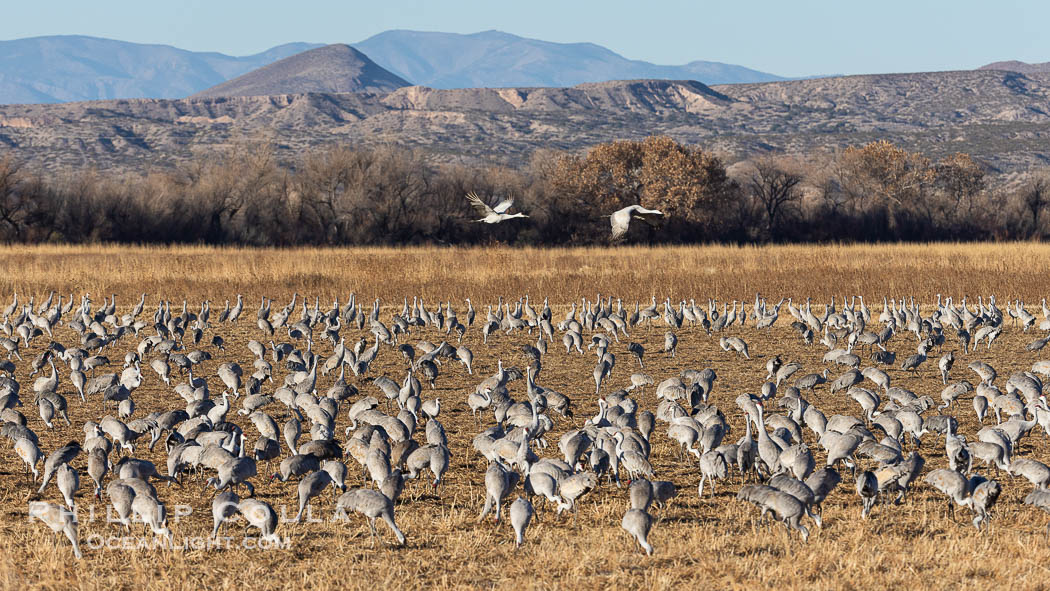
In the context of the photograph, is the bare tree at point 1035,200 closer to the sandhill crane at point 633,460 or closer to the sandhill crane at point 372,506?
the sandhill crane at point 633,460

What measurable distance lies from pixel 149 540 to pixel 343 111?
152204 millimetres

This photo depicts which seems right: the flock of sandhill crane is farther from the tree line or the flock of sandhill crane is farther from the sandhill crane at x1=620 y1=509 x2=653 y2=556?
the tree line

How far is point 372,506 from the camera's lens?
25.0 ft

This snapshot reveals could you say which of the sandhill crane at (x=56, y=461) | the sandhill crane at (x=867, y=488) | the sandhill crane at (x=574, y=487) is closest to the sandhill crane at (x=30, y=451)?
the sandhill crane at (x=56, y=461)

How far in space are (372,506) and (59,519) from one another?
6.73ft

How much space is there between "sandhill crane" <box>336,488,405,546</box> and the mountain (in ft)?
256

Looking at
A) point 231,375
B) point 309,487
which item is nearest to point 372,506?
point 309,487

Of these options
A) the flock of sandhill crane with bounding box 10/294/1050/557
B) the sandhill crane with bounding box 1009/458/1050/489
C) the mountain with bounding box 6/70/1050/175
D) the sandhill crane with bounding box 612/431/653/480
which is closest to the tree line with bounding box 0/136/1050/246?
the flock of sandhill crane with bounding box 10/294/1050/557

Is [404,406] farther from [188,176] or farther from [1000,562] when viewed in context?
[188,176]

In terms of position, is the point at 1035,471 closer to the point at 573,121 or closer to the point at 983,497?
the point at 983,497

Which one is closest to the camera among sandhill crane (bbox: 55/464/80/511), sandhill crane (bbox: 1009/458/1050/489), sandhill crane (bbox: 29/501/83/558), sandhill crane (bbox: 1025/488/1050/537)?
sandhill crane (bbox: 29/501/83/558)

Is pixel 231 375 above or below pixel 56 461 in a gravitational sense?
below

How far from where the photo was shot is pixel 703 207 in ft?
165

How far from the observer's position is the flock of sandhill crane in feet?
26.3
